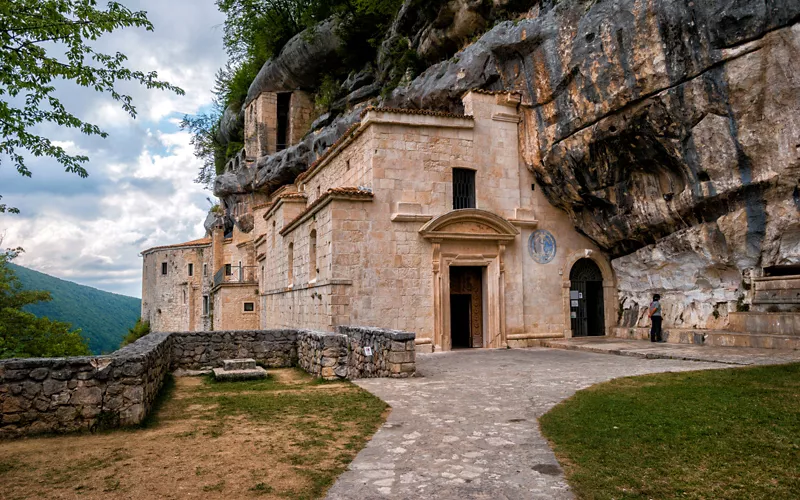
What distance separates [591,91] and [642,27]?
2.13 m

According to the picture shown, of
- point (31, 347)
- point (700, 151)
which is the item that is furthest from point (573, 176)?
point (31, 347)

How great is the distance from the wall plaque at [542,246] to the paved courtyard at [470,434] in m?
6.29

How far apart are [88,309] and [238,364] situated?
11616cm

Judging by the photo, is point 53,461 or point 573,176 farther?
point 573,176

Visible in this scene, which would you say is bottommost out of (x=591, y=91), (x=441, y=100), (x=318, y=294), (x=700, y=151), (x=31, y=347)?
(x=31, y=347)

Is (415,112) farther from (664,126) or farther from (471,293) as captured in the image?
(664,126)

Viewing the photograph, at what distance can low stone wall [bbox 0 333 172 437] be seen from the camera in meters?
6.31

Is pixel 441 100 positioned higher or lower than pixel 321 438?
higher

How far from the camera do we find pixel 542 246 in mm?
18172

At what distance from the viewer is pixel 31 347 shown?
1786cm

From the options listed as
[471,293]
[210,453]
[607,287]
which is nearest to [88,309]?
[471,293]

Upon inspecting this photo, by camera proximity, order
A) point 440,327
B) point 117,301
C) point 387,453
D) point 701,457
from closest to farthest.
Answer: point 701,457
point 387,453
point 440,327
point 117,301

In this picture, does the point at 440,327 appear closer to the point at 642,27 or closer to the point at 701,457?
the point at 642,27

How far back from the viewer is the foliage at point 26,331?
16.8 m
